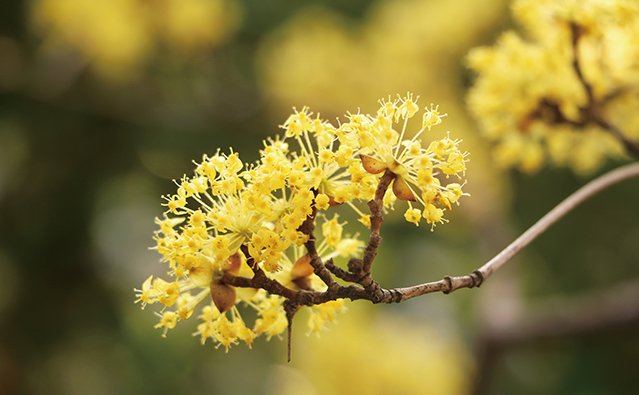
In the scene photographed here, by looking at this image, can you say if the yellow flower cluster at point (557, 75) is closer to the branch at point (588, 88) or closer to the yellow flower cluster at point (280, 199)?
the branch at point (588, 88)

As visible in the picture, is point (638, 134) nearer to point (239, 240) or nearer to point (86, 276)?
point (239, 240)

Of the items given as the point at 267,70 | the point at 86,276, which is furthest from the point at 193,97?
the point at 86,276

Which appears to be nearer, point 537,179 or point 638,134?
point 638,134

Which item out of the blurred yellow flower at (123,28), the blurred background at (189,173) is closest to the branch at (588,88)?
the blurred background at (189,173)

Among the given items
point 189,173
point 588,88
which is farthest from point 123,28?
point 588,88

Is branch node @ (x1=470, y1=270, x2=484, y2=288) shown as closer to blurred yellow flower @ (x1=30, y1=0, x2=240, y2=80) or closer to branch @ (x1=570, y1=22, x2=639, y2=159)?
branch @ (x1=570, y1=22, x2=639, y2=159)

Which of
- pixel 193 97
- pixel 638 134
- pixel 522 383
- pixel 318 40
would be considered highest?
pixel 318 40
